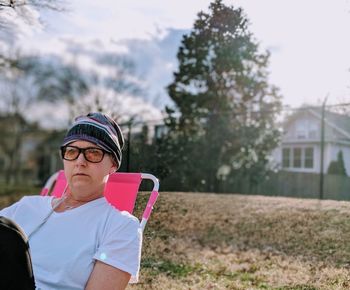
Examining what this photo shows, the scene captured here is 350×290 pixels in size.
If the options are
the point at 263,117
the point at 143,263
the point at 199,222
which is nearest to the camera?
the point at 143,263

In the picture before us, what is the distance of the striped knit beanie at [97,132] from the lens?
1.87 m

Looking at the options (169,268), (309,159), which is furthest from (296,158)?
(169,268)

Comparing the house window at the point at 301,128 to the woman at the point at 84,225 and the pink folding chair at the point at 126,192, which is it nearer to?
the pink folding chair at the point at 126,192

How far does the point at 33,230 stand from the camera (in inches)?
74.5

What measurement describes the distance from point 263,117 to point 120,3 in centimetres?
583

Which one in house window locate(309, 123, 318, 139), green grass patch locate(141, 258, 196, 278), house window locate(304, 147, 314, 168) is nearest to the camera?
green grass patch locate(141, 258, 196, 278)

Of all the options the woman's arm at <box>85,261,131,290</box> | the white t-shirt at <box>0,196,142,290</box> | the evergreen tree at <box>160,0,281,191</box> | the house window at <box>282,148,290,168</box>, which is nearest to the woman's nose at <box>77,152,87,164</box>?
the white t-shirt at <box>0,196,142,290</box>

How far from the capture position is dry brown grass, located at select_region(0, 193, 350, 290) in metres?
2.99

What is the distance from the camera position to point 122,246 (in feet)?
5.54

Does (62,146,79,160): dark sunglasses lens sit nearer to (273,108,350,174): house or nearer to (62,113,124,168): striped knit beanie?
(62,113,124,168): striped knit beanie

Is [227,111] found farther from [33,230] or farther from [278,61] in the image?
[33,230]

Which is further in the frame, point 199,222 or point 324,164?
point 324,164

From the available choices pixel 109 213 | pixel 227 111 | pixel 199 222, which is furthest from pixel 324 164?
pixel 109 213

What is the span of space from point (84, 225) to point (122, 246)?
0.68 ft
